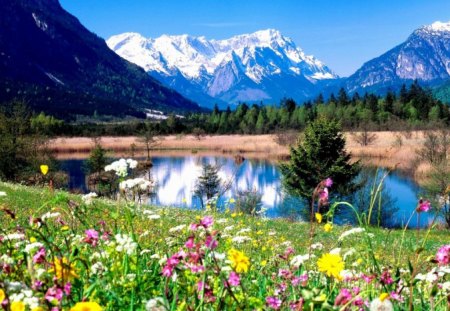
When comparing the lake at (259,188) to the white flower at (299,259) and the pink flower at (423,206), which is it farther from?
the pink flower at (423,206)

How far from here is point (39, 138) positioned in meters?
47.9

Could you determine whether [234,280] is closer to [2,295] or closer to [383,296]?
[383,296]

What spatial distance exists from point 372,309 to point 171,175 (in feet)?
206

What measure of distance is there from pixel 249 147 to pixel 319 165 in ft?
163

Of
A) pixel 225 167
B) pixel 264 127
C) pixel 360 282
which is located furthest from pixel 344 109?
pixel 360 282

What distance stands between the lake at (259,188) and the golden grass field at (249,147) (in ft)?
7.89

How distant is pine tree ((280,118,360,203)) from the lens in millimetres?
39031

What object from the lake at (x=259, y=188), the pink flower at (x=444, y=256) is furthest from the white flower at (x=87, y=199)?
the lake at (x=259, y=188)

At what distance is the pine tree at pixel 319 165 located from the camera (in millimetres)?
39031

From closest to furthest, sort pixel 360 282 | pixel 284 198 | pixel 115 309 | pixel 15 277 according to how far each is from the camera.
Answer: pixel 115 309, pixel 15 277, pixel 360 282, pixel 284 198

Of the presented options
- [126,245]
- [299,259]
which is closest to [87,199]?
[126,245]

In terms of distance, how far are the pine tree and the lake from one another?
1.60 m

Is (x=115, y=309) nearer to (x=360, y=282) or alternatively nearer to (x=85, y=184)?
(x=360, y=282)

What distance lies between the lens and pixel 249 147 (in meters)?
88.9
